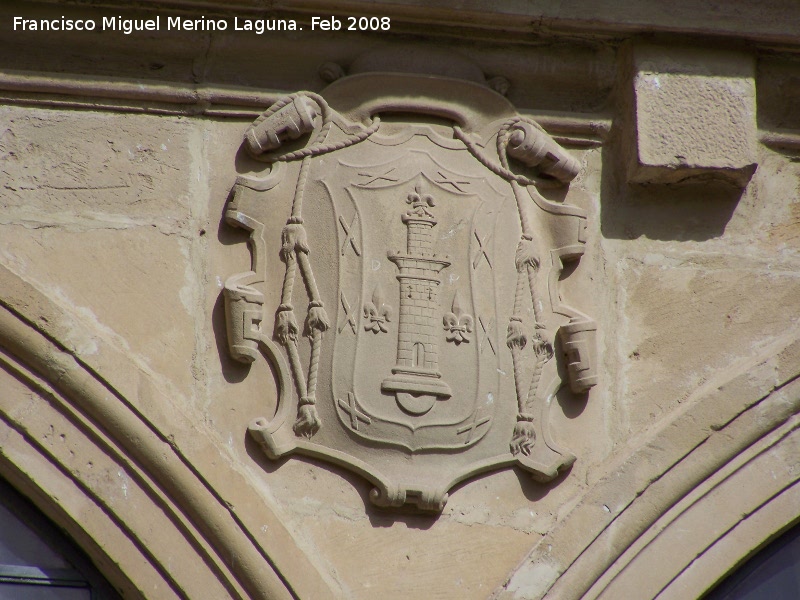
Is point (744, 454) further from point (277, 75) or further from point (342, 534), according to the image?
point (277, 75)

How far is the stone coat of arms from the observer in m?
3.36

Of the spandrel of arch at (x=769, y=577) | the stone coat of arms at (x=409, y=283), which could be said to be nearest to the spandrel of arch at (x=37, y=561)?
the stone coat of arms at (x=409, y=283)

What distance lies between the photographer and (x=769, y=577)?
3508mm

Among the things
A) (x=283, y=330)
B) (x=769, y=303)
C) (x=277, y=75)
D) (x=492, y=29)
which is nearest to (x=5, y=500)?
(x=283, y=330)

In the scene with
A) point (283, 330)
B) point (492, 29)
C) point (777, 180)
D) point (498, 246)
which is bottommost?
point (283, 330)

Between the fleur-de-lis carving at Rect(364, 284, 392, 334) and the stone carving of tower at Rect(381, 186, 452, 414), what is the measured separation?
4 cm

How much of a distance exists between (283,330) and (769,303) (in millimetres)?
1313

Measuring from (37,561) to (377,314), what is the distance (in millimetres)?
1009

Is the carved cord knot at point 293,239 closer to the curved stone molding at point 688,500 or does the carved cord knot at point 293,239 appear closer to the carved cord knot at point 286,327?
the carved cord knot at point 286,327

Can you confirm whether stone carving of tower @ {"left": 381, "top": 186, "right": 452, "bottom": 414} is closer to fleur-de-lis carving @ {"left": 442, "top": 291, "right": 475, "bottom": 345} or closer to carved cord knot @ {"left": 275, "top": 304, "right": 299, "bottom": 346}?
fleur-de-lis carving @ {"left": 442, "top": 291, "right": 475, "bottom": 345}

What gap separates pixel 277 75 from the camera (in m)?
3.67

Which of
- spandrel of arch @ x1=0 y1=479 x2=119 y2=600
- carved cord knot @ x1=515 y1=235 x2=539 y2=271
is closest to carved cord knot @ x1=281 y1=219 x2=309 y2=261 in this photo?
carved cord knot @ x1=515 y1=235 x2=539 y2=271

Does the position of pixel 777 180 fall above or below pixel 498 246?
above

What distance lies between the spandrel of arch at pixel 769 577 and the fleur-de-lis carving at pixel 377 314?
1.07m
